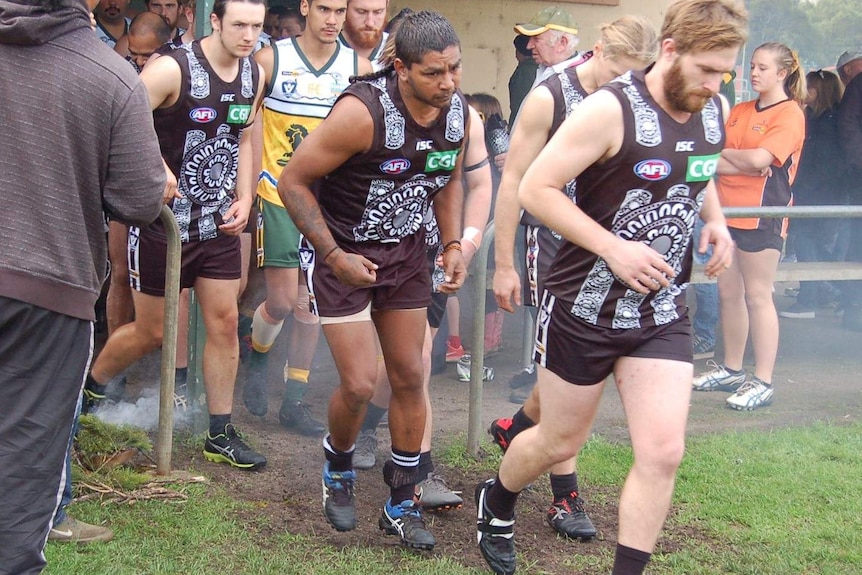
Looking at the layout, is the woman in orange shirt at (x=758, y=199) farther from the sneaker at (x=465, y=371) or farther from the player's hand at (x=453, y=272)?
the player's hand at (x=453, y=272)

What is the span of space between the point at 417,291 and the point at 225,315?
3.81 feet

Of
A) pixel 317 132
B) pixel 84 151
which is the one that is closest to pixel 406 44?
pixel 317 132

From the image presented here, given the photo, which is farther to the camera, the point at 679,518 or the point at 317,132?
the point at 679,518

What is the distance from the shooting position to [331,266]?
12.6ft

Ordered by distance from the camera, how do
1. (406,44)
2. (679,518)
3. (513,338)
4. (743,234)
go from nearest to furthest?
(406,44) → (679,518) → (743,234) → (513,338)

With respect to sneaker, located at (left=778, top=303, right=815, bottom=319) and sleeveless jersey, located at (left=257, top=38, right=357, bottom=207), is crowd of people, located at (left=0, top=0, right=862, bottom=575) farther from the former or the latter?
sneaker, located at (left=778, top=303, right=815, bottom=319)

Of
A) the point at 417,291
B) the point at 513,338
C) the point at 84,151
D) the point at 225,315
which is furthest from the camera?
the point at 513,338

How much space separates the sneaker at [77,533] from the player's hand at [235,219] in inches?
58.6

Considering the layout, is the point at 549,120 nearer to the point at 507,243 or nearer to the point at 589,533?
the point at 507,243

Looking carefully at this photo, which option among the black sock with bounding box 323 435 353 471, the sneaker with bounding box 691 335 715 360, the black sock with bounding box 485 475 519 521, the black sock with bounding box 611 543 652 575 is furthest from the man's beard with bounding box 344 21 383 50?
the sneaker with bounding box 691 335 715 360

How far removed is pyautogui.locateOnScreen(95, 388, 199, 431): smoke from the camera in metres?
5.24

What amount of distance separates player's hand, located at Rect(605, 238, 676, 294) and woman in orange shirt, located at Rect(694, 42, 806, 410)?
10.9 feet

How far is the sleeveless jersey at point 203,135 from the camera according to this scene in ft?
15.1

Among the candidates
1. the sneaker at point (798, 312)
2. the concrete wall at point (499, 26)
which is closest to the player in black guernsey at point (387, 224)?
the concrete wall at point (499, 26)
